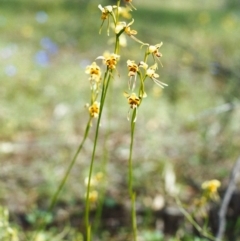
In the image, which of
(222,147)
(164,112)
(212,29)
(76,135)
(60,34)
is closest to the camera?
(222,147)

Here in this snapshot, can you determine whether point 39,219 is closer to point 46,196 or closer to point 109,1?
point 46,196

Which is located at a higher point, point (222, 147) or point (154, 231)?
point (222, 147)

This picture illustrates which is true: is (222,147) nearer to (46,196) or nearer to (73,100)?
(46,196)

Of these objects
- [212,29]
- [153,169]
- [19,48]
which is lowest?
[153,169]

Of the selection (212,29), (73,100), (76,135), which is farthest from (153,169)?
(212,29)

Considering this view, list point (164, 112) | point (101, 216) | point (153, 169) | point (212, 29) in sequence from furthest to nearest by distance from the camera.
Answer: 1. point (212, 29)
2. point (164, 112)
3. point (153, 169)
4. point (101, 216)

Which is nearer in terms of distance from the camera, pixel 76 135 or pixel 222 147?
pixel 222 147
